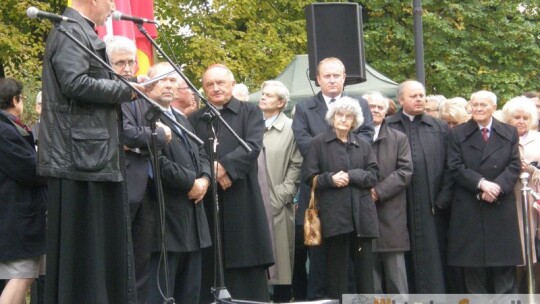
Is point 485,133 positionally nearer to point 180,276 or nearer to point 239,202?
point 239,202

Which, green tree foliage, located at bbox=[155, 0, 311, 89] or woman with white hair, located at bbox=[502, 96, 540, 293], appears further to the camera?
green tree foliage, located at bbox=[155, 0, 311, 89]

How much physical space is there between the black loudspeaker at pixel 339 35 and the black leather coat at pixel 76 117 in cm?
581

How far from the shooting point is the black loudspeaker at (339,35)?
11953mm

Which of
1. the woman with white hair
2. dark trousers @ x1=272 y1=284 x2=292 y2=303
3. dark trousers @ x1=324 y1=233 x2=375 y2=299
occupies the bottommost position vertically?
dark trousers @ x1=272 y1=284 x2=292 y2=303

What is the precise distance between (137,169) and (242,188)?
1509mm

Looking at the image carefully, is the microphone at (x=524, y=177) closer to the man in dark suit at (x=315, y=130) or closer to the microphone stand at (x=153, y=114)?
the man in dark suit at (x=315, y=130)

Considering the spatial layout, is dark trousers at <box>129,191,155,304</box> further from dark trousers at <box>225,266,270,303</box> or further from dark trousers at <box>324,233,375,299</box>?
dark trousers at <box>324,233,375,299</box>

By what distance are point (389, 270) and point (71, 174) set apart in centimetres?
460

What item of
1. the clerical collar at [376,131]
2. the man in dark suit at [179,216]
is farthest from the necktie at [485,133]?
the man in dark suit at [179,216]

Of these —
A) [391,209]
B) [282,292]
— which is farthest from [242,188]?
[282,292]

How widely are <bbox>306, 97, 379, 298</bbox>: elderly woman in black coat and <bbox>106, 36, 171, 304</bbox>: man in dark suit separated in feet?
7.11

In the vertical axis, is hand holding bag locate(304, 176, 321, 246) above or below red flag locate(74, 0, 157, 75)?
below

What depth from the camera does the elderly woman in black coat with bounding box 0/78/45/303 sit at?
765 cm

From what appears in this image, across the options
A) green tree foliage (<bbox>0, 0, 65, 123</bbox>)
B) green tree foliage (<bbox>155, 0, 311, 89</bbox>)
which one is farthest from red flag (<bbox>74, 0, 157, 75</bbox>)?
green tree foliage (<bbox>155, 0, 311, 89</bbox>)
